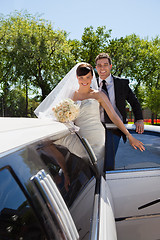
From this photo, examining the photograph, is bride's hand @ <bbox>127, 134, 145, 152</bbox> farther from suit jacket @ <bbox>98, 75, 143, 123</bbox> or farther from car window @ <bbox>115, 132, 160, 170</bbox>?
suit jacket @ <bbox>98, 75, 143, 123</bbox>

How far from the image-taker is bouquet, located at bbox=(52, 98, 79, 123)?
2363mm

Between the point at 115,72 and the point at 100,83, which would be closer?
the point at 100,83

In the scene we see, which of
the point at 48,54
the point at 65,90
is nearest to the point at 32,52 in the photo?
A: the point at 48,54

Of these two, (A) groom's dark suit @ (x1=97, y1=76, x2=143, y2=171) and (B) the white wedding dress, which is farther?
(B) the white wedding dress

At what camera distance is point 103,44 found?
26.4 meters

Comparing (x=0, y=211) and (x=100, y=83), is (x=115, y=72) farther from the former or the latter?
(x=0, y=211)

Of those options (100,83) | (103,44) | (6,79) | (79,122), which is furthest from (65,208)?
(103,44)

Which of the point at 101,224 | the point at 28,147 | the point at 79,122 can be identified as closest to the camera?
the point at 28,147

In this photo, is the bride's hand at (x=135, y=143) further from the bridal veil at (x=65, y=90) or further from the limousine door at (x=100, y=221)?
the bridal veil at (x=65, y=90)

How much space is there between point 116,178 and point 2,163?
5.35 ft

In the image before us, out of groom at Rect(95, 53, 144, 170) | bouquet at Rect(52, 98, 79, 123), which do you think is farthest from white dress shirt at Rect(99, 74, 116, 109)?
bouquet at Rect(52, 98, 79, 123)

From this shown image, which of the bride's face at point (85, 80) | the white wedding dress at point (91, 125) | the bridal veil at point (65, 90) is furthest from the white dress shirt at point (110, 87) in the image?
the white wedding dress at point (91, 125)

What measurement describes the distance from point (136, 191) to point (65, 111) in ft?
3.31

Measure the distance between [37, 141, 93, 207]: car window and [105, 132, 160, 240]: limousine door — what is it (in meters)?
0.69
